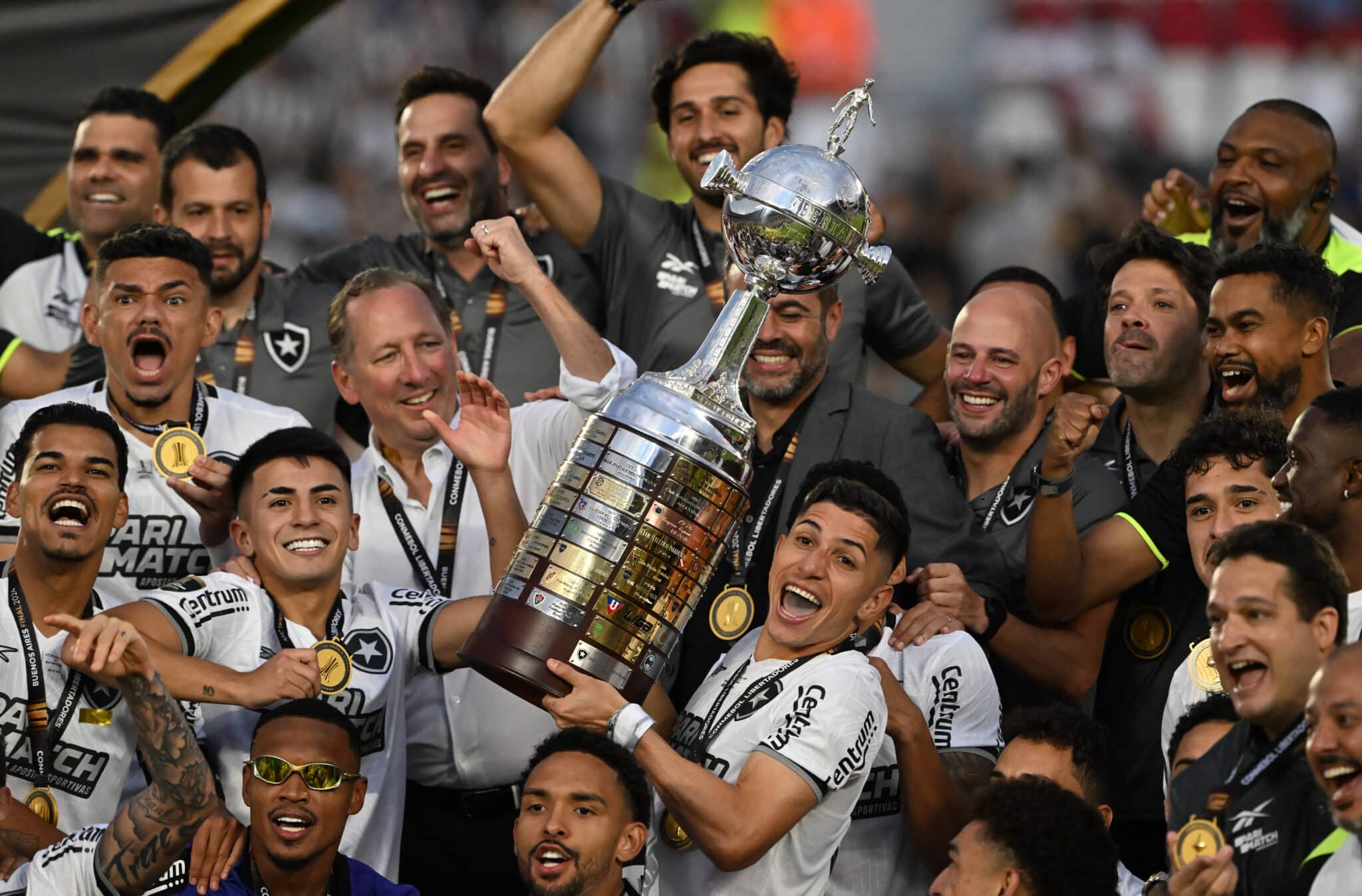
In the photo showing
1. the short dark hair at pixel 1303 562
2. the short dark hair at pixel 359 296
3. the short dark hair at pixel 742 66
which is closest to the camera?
the short dark hair at pixel 1303 562

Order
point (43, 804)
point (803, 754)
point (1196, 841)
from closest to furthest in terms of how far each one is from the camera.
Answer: point (1196, 841) → point (803, 754) → point (43, 804)

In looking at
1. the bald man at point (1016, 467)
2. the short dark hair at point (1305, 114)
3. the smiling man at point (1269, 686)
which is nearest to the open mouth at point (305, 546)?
the bald man at point (1016, 467)

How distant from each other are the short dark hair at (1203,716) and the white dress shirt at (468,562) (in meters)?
1.65

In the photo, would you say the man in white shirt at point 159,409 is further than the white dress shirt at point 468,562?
Yes

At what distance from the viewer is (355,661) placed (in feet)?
16.8

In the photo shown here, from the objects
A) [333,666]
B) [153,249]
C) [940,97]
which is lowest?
[333,666]

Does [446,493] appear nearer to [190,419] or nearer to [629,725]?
[190,419]

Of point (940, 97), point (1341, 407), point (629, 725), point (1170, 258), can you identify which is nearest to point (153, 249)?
point (629, 725)

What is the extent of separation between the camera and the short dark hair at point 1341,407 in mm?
4320

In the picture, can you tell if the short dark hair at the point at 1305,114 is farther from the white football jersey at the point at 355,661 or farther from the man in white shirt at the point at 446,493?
the white football jersey at the point at 355,661

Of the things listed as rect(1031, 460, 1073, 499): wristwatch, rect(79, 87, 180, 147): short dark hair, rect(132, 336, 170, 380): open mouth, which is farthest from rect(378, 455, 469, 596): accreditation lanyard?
rect(79, 87, 180, 147): short dark hair

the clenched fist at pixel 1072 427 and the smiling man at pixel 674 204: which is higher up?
the smiling man at pixel 674 204

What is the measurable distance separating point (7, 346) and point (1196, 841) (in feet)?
13.6

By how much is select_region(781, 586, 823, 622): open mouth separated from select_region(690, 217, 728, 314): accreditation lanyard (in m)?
1.45
